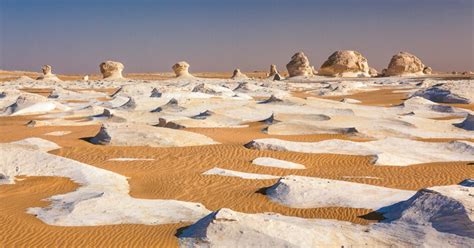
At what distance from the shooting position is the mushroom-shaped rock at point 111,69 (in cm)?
6381

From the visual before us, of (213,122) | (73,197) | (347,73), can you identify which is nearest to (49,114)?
(213,122)

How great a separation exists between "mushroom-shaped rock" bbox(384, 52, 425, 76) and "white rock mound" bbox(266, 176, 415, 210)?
50.0m

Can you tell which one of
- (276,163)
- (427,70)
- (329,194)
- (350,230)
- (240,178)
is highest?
(350,230)

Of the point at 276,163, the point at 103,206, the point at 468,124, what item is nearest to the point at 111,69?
the point at 468,124

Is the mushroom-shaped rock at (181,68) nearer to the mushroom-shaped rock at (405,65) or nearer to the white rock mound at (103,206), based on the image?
the mushroom-shaped rock at (405,65)

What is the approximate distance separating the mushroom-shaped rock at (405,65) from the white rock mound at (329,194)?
1969 inches

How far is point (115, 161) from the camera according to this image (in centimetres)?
1460

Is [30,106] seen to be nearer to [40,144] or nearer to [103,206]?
[40,144]

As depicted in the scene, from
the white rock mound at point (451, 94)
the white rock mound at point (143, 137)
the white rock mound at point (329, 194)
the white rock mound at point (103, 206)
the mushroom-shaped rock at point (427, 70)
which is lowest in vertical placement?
the mushroom-shaped rock at point (427, 70)

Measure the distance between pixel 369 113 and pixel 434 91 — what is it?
1044 centimetres

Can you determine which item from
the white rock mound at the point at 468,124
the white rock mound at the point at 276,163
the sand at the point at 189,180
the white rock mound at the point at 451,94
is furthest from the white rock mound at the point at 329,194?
the white rock mound at the point at 451,94

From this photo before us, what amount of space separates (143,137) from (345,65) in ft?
148

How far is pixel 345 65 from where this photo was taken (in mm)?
58750

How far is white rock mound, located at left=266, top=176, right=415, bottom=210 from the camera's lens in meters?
10.0
